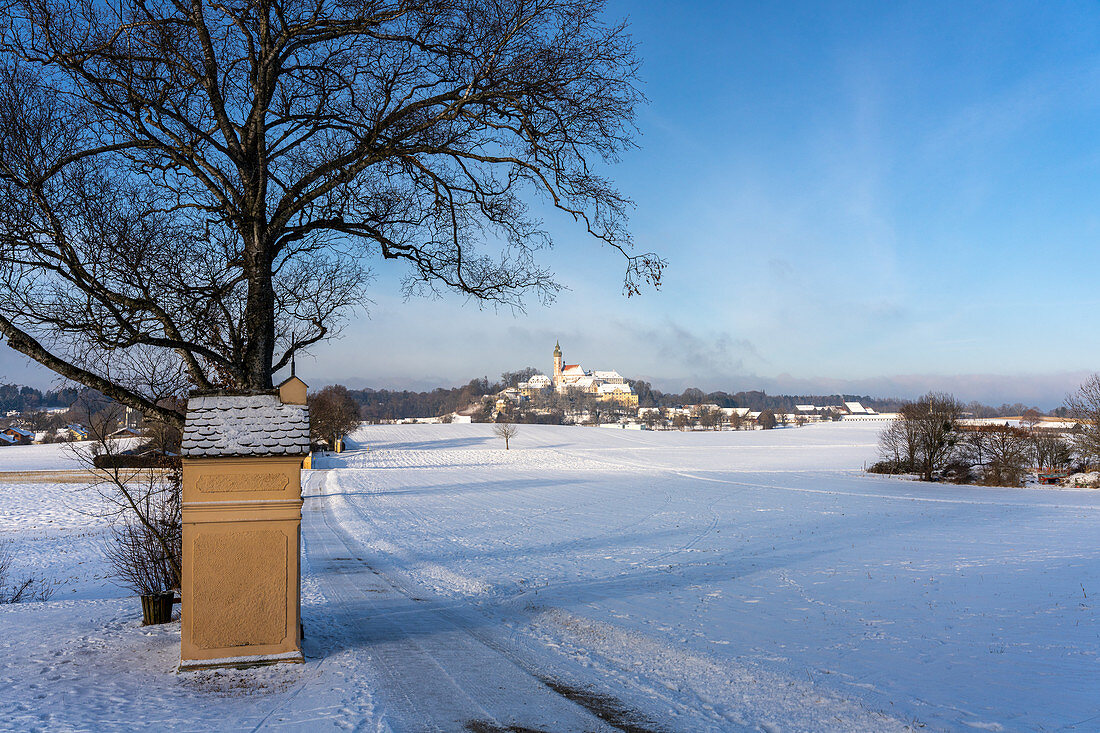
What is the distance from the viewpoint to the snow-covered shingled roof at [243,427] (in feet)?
22.2

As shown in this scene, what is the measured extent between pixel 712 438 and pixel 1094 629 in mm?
92151

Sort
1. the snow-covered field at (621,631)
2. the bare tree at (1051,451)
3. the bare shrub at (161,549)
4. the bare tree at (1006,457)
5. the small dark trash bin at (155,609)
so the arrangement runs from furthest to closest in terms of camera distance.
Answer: the bare tree at (1051,451), the bare tree at (1006,457), the bare shrub at (161,549), the small dark trash bin at (155,609), the snow-covered field at (621,631)

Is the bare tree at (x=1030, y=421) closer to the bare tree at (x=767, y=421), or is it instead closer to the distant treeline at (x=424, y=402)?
A: the bare tree at (x=767, y=421)

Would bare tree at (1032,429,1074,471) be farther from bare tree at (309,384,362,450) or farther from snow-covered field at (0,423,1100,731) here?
bare tree at (309,384,362,450)

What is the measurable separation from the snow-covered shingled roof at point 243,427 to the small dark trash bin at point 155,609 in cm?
307

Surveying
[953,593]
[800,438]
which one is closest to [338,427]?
[953,593]

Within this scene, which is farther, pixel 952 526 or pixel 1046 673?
pixel 952 526

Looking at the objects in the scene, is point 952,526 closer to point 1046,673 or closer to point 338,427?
point 1046,673

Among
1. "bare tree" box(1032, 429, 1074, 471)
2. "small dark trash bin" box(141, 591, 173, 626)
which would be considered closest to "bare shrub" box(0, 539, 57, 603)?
"small dark trash bin" box(141, 591, 173, 626)

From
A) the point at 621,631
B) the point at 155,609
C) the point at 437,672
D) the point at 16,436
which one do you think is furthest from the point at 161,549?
the point at 16,436

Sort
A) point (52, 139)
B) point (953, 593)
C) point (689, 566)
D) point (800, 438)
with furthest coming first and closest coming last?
point (800, 438) → point (689, 566) → point (953, 593) → point (52, 139)

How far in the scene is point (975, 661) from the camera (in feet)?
24.8

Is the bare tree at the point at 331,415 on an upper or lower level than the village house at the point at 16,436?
→ upper

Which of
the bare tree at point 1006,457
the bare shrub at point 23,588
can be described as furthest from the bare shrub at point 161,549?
the bare tree at point 1006,457
